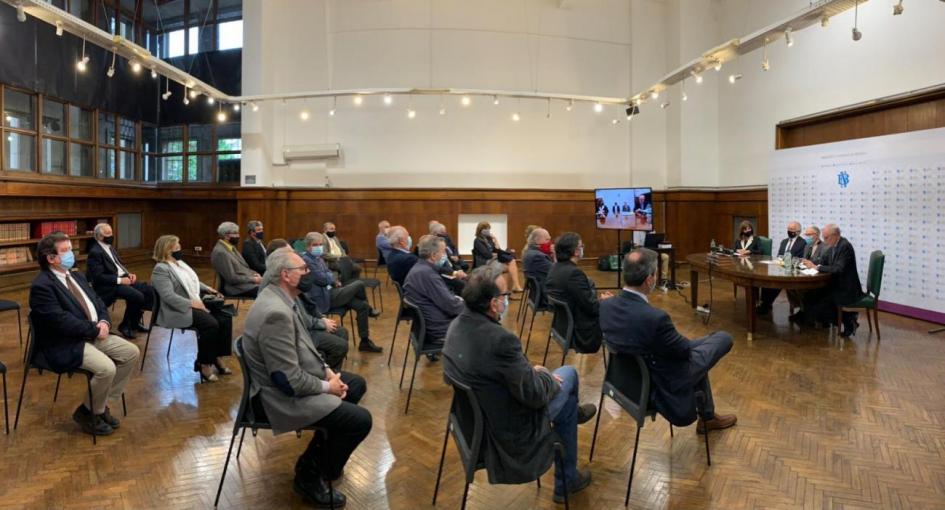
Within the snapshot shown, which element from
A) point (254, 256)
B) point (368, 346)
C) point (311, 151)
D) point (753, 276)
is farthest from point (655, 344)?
point (311, 151)

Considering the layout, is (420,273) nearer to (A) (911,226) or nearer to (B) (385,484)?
(B) (385,484)

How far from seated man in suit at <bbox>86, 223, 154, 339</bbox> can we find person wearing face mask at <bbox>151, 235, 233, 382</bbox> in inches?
53.3

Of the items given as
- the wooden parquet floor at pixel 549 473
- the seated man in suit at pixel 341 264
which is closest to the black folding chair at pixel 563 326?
the wooden parquet floor at pixel 549 473

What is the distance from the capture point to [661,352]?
8.45ft

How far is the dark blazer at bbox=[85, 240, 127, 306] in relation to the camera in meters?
5.22

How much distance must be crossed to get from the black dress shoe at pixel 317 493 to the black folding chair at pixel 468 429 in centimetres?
49

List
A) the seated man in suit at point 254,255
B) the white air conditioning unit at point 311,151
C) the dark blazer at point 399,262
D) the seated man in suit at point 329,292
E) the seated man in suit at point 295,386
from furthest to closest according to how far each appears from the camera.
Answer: the white air conditioning unit at point 311,151 < the seated man in suit at point 254,255 < the dark blazer at point 399,262 < the seated man in suit at point 329,292 < the seated man in suit at point 295,386

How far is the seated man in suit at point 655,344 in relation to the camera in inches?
101

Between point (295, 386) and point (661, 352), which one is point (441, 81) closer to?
point (661, 352)

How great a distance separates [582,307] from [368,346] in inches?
94.1

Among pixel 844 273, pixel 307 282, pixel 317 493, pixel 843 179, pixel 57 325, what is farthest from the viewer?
pixel 843 179

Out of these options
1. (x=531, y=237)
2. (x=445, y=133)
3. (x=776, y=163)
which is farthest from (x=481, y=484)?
(x=445, y=133)

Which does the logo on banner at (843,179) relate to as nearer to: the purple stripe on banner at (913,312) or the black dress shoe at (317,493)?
the purple stripe on banner at (913,312)

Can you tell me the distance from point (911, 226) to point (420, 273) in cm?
668
